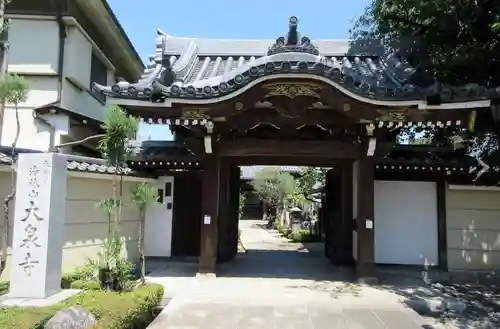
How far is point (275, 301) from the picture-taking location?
7402 millimetres

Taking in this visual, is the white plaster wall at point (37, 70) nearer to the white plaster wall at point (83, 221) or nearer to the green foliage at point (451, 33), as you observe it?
the white plaster wall at point (83, 221)

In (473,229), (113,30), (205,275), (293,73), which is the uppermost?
(113,30)

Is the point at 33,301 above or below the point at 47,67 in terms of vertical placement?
below

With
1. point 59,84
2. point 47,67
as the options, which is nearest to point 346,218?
point 59,84

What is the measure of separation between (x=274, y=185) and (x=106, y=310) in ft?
76.3

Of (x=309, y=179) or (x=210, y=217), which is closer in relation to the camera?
(x=210, y=217)

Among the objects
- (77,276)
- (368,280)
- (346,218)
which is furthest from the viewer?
(346,218)

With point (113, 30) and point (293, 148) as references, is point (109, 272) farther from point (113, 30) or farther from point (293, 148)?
point (113, 30)

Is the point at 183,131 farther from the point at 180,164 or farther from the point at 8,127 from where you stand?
the point at 8,127

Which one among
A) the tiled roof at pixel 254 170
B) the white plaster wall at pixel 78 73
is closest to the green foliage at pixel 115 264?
the white plaster wall at pixel 78 73

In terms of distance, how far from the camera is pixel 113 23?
41.2 feet

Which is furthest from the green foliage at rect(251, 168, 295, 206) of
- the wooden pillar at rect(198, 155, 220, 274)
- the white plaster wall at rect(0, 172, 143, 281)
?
the white plaster wall at rect(0, 172, 143, 281)

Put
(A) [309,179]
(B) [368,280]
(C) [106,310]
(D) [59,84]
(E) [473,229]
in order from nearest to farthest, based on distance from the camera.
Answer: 1. (C) [106,310]
2. (B) [368,280]
3. (E) [473,229]
4. (D) [59,84]
5. (A) [309,179]

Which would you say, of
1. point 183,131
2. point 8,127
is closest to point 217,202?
point 183,131
